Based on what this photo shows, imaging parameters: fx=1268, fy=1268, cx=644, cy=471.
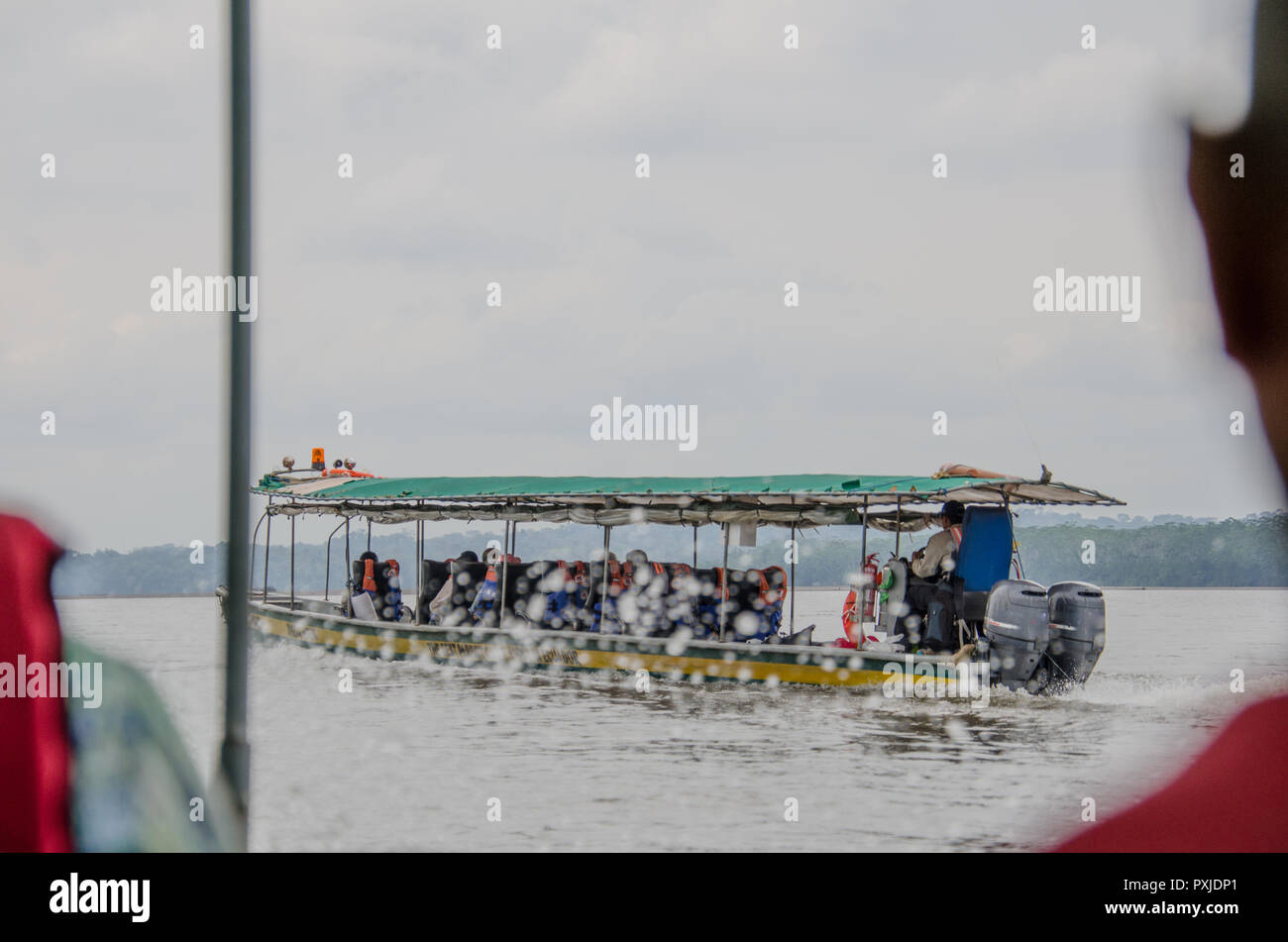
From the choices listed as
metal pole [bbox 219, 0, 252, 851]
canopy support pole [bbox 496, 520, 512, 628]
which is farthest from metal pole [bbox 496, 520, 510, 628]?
metal pole [bbox 219, 0, 252, 851]

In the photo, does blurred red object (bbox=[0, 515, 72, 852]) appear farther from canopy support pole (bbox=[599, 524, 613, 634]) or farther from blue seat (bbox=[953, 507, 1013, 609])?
canopy support pole (bbox=[599, 524, 613, 634])

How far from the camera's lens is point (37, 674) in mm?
1666

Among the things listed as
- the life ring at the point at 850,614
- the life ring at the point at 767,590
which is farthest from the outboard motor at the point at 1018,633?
the life ring at the point at 767,590

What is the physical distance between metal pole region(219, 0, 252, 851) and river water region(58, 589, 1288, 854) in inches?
15.1

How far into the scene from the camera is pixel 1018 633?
1462cm

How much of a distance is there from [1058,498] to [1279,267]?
16.9m

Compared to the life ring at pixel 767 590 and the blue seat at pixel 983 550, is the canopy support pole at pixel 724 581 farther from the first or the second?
the blue seat at pixel 983 550

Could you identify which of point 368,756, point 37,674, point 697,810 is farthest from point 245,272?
point 368,756

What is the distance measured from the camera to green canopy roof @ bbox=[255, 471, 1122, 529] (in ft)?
53.5

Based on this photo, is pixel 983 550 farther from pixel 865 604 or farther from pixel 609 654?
pixel 609 654

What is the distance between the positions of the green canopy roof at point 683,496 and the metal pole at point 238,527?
11771mm

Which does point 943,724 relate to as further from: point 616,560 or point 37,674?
point 37,674

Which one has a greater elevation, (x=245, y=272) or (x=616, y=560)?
(x=245, y=272)
